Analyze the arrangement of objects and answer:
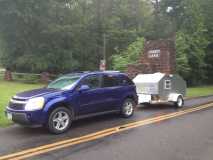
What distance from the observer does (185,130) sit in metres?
9.38

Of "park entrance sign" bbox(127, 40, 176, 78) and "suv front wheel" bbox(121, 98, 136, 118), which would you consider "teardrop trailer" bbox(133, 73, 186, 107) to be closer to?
"suv front wheel" bbox(121, 98, 136, 118)

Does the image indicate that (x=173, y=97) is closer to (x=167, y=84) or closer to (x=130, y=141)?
(x=167, y=84)

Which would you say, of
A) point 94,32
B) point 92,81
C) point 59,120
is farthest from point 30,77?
point 59,120

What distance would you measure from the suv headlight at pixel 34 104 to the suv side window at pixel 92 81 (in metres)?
1.76

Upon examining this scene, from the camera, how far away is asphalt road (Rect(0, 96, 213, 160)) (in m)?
6.77

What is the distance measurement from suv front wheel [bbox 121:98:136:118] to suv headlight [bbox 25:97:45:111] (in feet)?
12.0

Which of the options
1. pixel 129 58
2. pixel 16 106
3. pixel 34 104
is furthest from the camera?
pixel 129 58

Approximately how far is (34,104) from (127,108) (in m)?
4.12

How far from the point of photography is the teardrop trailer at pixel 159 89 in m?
14.7

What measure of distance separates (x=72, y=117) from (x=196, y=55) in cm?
2903

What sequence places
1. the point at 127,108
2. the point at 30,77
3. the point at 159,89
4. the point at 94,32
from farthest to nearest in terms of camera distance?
1. the point at 94,32
2. the point at 30,77
3. the point at 159,89
4. the point at 127,108

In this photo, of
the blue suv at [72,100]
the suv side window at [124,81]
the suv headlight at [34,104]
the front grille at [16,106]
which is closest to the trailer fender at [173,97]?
the blue suv at [72,100]

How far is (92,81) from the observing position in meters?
10.4

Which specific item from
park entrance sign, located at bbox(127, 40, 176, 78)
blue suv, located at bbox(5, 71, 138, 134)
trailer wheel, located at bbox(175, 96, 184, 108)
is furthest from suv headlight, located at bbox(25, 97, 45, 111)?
park entrance sign, located at bbox(127, 40, 176, 78)
